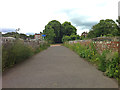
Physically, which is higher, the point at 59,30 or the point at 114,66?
the point at 59,30

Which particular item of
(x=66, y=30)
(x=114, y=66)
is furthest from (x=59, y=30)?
(x=114, y=66)

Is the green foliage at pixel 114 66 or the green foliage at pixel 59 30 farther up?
the green foliage at pixel 59 30

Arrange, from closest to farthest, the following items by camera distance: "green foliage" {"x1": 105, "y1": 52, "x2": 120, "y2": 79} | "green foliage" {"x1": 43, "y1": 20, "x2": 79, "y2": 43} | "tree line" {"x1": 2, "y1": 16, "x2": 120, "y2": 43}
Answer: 1. "green foliage" {"x1": 105, "y1": 52, "x2": 120, "y2": 79}
2. "tree line" {"x1": 2, "y1": 16, "x2": 120, "y2": 43}
3. "green foliage" {"x1": 43, "y1": 20, "x2": 79, "y2": 43}

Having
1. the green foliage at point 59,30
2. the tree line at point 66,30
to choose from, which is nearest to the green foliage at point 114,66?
the tree line at point 66,30

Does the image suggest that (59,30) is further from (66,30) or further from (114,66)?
(114,66)

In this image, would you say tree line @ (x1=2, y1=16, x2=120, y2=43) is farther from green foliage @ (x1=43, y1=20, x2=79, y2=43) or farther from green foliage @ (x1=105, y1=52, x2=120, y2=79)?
green foliage @ (x1=105, y1=52, x2=120, y2=79)

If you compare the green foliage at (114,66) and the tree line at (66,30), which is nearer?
the green foliage at (114,66)

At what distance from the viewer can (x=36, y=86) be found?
3016 millimetres

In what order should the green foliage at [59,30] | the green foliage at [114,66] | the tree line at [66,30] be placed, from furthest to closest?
the green foliage at [59,30], the tree line at [66,30], the green foliage at [114,66]

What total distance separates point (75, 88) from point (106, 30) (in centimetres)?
5071

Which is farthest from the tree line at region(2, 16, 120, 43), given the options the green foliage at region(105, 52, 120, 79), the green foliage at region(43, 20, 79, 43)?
the green foliage at region(105, 52, 120, 79)

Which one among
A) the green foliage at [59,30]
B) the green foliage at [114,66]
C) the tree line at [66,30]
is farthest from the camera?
Answer: the green foliage at [59,30]

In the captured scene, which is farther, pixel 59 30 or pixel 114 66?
pixel 59 30

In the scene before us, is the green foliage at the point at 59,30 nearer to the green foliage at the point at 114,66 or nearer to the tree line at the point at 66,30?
the tree line at the point at 66,30
